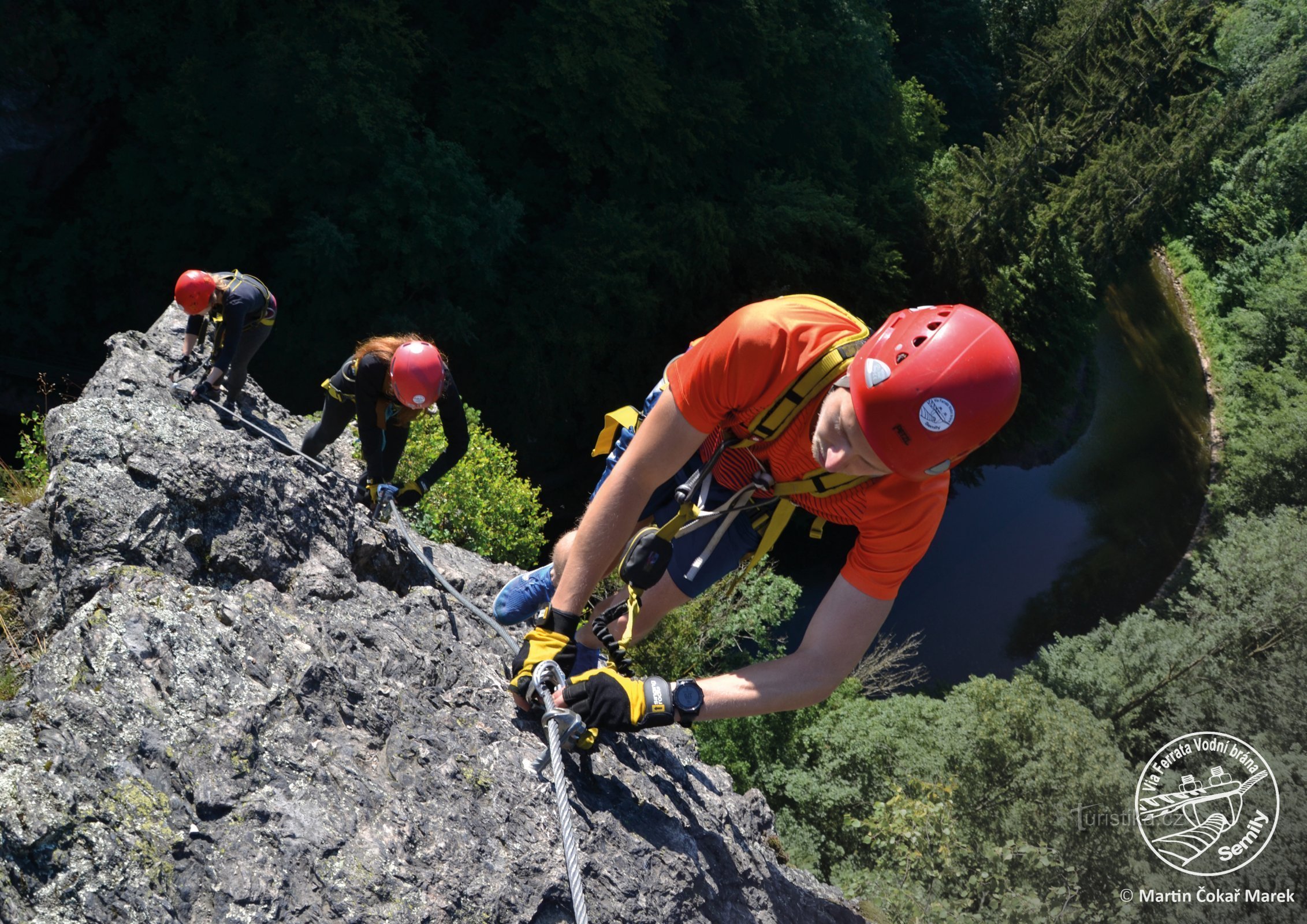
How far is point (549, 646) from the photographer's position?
124 inches

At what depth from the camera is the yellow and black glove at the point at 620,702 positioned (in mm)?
2822

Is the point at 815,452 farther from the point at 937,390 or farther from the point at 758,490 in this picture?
the point at 758,490

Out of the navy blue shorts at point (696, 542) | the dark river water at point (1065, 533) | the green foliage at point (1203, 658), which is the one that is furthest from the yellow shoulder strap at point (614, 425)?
the dark river water at point (1065, 533)

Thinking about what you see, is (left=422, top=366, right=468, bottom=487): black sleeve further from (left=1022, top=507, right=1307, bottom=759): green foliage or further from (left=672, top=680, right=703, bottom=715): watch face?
(left=1022, top=507, right=1307, bottom=759): green foliage

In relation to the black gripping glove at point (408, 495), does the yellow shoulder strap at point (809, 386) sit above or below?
above

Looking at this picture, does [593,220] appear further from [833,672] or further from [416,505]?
[833,672]

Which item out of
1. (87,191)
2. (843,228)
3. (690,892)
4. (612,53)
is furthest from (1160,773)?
(87,191)

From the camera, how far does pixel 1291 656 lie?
15805 mm

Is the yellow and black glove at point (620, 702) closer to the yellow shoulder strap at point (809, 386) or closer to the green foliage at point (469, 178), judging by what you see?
the yellow shoulder strap at point (809, 386)

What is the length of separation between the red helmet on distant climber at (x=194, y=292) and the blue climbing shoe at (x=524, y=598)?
4021mm

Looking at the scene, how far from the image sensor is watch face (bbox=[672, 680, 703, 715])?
9.19ft

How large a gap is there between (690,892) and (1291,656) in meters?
17.7

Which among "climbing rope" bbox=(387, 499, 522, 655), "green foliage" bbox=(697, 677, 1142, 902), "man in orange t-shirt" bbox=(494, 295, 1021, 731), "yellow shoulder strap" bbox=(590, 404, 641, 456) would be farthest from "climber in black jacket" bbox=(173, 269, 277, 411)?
"green foliage" bbox=(697, 677, 1142, 902)

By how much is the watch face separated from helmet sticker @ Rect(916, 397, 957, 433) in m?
1.19
